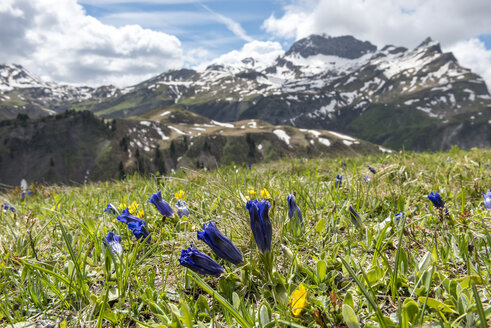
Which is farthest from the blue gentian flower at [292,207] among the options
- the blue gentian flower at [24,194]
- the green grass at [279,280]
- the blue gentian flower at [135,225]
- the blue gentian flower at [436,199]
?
the blue gentian flower at [24,194]

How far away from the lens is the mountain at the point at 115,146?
160m

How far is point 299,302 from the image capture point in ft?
5.79

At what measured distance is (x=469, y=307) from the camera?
5.17 feet

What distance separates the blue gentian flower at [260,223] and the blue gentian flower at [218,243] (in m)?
0.20

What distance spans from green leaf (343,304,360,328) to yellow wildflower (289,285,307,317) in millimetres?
246

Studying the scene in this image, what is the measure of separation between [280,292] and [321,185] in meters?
2.95

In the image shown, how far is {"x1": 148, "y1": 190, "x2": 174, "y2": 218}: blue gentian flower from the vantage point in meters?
3.05

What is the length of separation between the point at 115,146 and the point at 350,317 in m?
185

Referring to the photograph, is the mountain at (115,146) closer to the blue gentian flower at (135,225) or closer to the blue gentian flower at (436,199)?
the blue gentian flower at (135,225)

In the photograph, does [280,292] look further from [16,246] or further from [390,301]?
[16,246]

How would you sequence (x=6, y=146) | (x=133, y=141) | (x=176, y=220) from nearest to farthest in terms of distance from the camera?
1. (x=176, y=220)
2. (x=6, y=146)
3. (x=133, y=141)

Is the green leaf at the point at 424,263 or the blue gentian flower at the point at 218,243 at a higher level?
the blue gentian flower at the point at 218,243

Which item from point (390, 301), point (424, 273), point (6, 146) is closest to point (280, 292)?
point (390, 301)

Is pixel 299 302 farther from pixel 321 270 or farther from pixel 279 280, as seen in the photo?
pixel 321 270
